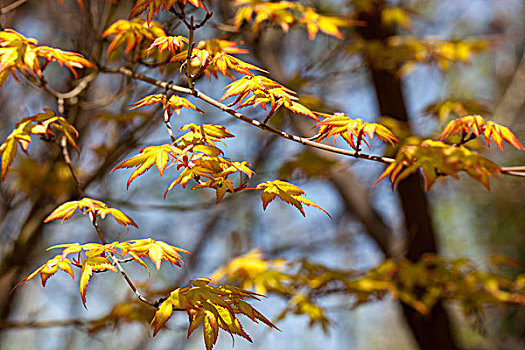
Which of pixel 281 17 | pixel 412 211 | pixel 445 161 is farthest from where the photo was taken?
pixel 412 211

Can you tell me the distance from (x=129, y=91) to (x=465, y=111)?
1.57 metres

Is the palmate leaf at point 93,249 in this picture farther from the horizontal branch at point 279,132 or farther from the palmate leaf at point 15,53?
the palmate leaf at point 15,53

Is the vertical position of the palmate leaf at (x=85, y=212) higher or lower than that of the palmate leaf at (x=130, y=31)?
lower

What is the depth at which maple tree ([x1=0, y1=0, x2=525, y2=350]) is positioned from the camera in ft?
3.60

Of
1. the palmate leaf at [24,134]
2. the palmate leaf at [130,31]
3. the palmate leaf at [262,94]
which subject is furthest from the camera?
the palmate leaf at [130,31]

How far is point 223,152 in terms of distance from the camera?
1064 mm

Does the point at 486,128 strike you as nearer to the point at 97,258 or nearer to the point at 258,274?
the point at 97,258

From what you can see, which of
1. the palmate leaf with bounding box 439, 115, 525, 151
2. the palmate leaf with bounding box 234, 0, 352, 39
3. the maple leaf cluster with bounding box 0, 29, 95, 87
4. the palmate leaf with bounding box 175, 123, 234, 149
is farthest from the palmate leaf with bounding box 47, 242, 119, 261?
the palmate leaf with bounding box 234, 0, 352, 39

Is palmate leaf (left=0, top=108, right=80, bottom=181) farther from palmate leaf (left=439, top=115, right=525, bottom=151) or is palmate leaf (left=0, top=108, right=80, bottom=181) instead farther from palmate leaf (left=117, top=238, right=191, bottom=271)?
palmate leaf (left=439, top=115, right=525, bottom=151)

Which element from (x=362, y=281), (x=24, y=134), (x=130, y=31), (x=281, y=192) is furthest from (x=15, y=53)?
(x=362, y=281)

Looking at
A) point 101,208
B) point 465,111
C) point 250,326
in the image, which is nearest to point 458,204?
point 250,326

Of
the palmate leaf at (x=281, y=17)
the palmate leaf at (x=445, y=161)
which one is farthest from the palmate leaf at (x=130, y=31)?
the palmate leaf at (x=445, y=161)

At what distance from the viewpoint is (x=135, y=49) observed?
1626 mm

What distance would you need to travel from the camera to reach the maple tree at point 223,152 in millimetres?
1097
